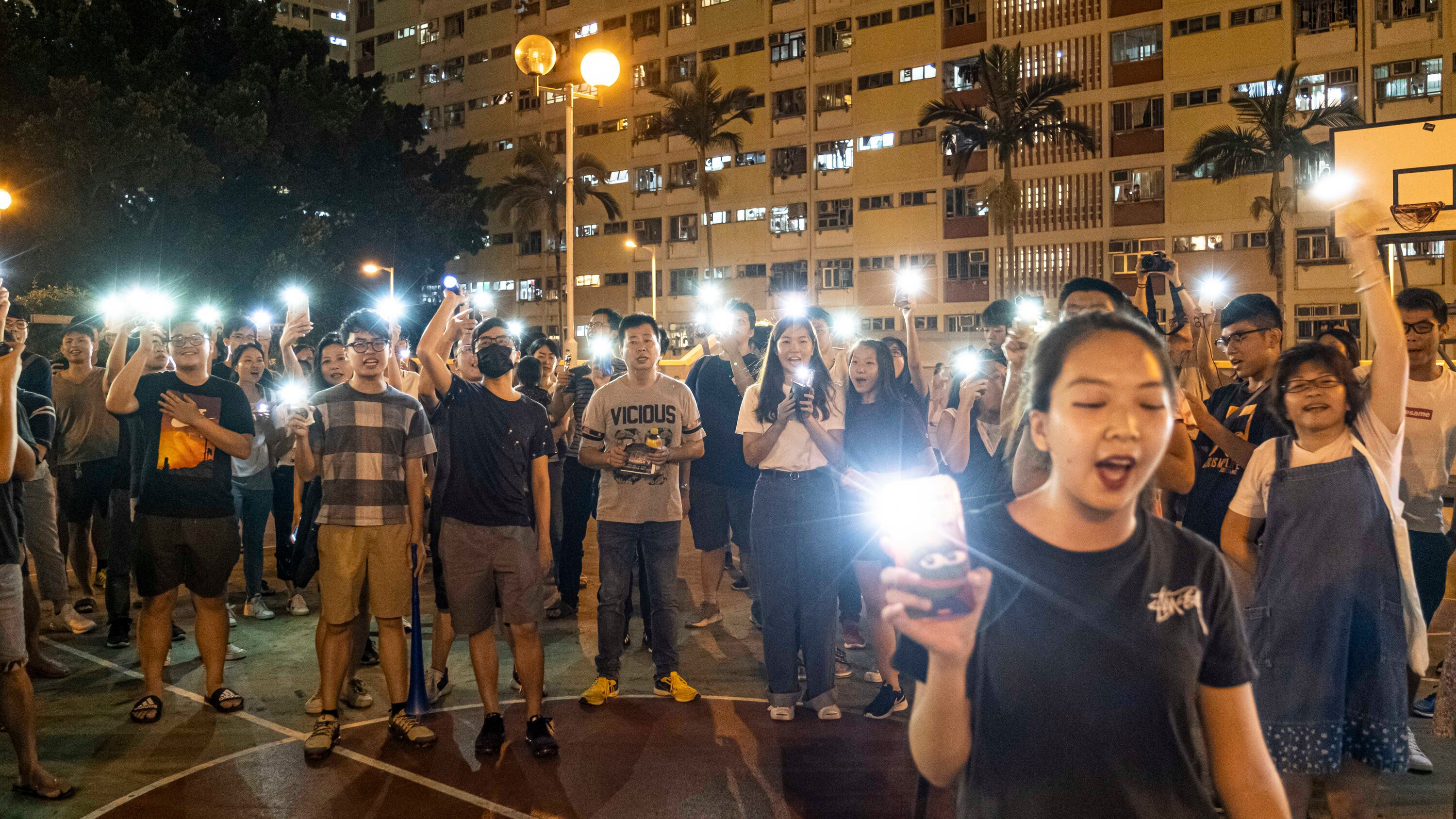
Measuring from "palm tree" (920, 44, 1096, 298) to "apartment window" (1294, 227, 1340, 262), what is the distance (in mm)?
7194

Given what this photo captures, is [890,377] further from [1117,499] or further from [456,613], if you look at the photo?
[1117,499]

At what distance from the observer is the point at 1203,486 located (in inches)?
205

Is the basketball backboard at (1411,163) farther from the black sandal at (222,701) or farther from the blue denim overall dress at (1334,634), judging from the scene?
the black sandal at (222,701)

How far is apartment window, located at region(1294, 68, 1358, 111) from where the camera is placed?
1241 inches

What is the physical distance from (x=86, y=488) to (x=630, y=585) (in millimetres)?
5051

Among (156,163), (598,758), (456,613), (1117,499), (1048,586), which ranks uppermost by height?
(156,163)

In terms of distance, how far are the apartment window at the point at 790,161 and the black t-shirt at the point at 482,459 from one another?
37.8m

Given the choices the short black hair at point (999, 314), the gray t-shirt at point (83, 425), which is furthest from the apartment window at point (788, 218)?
the short black hair at point (999, 314)

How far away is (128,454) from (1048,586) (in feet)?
23.7

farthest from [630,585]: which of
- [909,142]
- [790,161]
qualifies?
[790,161]

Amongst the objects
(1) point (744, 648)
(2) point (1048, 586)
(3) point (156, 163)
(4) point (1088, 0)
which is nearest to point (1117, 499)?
(2) point (1048, 586)

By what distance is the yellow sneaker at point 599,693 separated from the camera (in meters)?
6.01

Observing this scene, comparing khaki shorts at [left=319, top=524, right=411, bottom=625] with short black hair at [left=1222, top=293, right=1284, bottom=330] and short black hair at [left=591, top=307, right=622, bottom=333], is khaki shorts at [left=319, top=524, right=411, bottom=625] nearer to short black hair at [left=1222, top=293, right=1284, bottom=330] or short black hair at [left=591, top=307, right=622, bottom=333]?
short black hair at [left=591, top=307, right=622, bottom=333]

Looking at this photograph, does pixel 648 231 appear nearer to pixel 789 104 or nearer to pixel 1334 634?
pixel 789 104
